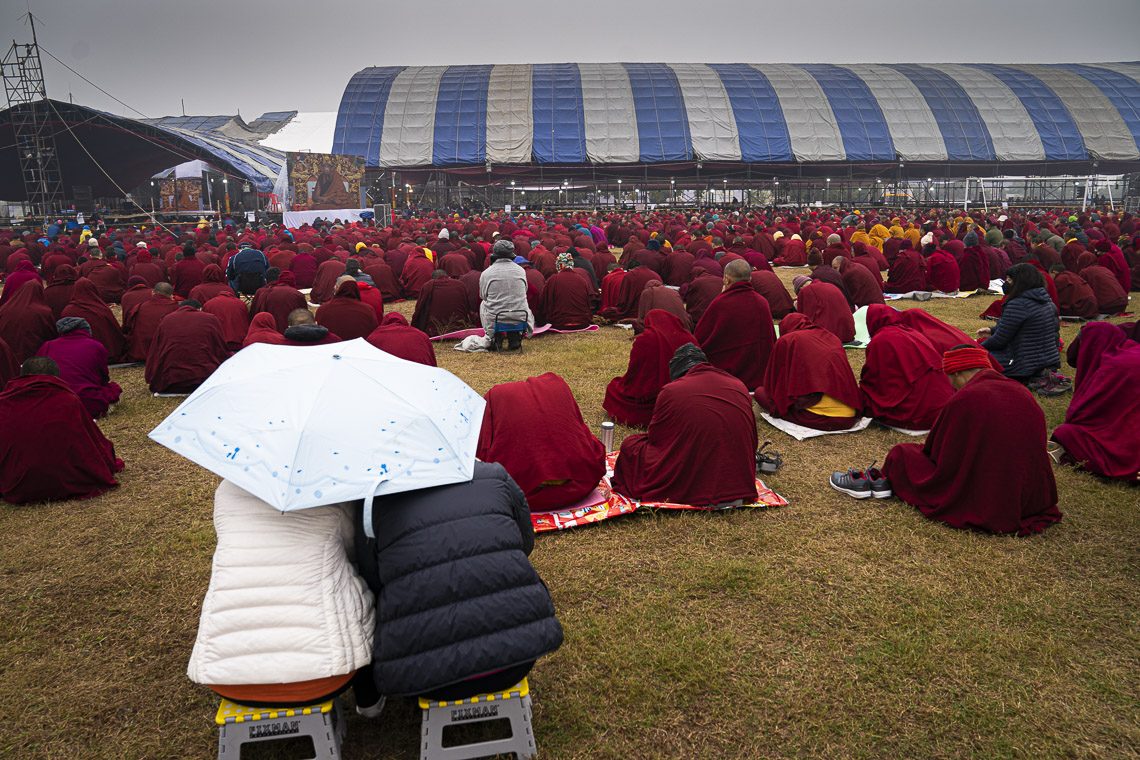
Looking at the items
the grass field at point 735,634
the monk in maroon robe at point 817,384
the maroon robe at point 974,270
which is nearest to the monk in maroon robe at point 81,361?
the grass field at point 735,634

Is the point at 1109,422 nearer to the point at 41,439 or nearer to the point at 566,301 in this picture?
the point at 566,301

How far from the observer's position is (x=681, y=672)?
3.31m

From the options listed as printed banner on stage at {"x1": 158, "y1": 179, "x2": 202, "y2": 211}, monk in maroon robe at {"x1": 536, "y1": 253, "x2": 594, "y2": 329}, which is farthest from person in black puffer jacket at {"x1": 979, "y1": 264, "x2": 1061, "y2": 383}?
printed banner on stage at {"x1": 158, "y1": 179, "x2": 202, "y2": 211}

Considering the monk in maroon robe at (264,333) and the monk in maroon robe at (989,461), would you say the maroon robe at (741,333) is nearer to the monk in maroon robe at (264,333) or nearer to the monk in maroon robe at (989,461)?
the monk in maroon robe at (989,461)

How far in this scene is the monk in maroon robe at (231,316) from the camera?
29.0ft

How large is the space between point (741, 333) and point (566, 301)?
3.75 m

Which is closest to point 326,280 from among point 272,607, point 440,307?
point 440,307

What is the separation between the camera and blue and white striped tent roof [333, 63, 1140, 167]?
1586 inches

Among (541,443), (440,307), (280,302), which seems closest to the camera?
(541,443)

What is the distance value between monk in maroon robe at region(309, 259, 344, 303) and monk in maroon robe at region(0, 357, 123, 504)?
793cm

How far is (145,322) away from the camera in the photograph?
29.6ft

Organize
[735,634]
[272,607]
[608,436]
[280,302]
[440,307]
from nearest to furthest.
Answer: [272,607], [735,634], [608,436], [280,302], [440,307]

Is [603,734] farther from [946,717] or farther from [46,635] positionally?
[46,635]

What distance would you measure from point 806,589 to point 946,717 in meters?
1.02
